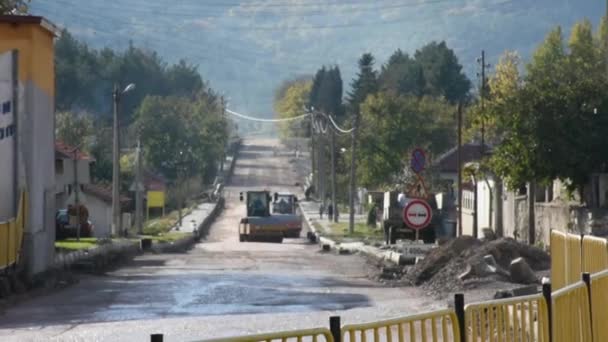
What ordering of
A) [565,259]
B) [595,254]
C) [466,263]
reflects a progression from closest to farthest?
[595,254] < [565,259] < [466,263]

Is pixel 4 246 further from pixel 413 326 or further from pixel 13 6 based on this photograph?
pixel 413 326

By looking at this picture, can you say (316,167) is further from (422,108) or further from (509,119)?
(509,119)

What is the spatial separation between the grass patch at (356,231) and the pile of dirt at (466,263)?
36.7 meters

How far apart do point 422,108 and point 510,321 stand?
8291 cm

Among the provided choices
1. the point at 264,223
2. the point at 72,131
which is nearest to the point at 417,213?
the point at 264,223

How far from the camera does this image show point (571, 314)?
11.7 metres

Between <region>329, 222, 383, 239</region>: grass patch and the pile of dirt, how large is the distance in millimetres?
36666

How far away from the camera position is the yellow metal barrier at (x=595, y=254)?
14727 mm

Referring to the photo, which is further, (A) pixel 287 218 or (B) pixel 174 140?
(B) pixel 174 140

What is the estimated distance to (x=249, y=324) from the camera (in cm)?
1886

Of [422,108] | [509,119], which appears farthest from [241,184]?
[509,119]

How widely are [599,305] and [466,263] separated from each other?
14.3 metres

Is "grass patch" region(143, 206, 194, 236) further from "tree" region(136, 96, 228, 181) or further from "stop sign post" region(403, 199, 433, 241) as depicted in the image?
"stop sign post" region(403, 199, 433, 241)

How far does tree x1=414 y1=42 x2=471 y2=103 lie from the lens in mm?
160125
